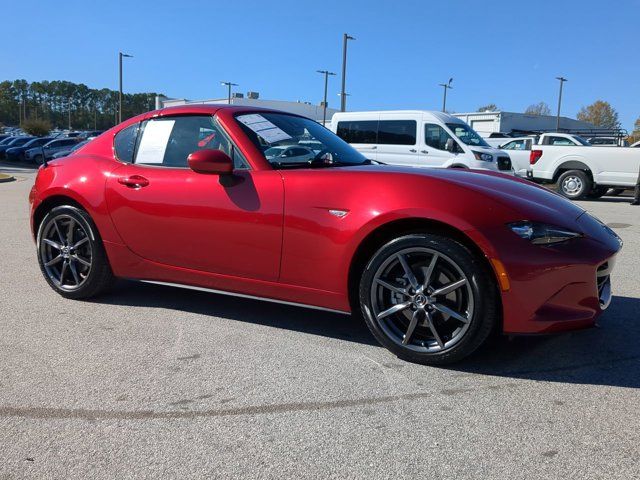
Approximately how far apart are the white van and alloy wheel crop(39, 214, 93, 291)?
9.72 metres

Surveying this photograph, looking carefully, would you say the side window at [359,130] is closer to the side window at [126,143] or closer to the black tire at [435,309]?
the side window at [126,143]

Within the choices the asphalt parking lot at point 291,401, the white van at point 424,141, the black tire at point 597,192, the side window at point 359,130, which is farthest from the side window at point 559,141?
the asphalt parking lot at point 291,401

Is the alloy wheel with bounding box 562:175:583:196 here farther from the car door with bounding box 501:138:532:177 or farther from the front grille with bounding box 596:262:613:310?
the front grille with bounding box 596:262:613:310

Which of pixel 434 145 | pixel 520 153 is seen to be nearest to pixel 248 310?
pixel 434 145

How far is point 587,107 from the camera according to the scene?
9225cm

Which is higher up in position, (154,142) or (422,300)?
(154,142)

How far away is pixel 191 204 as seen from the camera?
360 centimetres

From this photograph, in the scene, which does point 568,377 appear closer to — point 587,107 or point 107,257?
point 107,257

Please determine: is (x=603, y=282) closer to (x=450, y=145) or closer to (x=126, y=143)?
(x=126, y=143)

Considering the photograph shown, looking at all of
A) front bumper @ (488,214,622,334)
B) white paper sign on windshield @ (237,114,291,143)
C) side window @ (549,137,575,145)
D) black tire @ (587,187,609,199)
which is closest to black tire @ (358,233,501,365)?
front bumper @ (488,214,622,334)

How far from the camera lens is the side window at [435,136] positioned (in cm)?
1321

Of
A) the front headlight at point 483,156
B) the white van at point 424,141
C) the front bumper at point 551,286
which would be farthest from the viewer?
the white van at point 424,141

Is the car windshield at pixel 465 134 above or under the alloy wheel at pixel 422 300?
above

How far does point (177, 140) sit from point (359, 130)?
11112 mm
